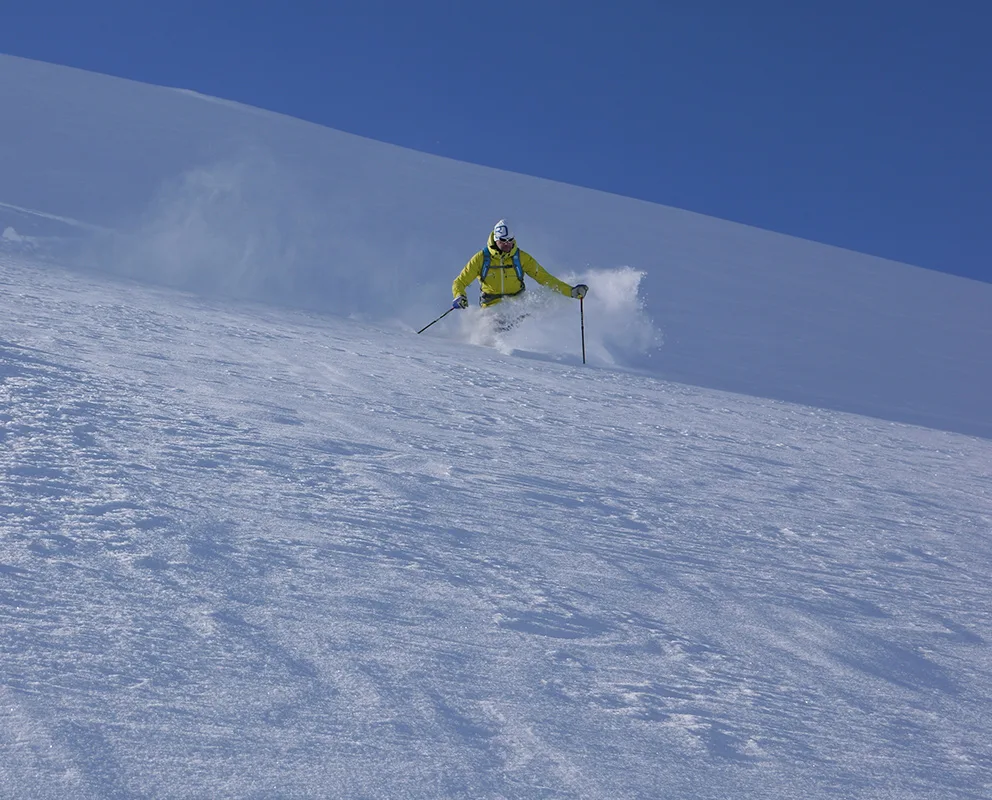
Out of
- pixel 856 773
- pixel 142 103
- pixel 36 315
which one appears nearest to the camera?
pixel 856 773

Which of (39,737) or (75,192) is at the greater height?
(75,192)

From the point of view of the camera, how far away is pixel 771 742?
2.55 meters

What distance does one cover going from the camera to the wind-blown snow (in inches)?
87.7

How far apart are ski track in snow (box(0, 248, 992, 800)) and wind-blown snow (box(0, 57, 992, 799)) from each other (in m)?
0.01

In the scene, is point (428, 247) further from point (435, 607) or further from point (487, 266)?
point (435, 607)

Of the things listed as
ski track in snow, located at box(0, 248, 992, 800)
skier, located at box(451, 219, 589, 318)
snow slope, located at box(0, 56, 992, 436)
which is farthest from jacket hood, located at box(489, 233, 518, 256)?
ski track in snow, located at box(0, 248, 992, 800)

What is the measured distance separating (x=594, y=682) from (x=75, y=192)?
18.8 m

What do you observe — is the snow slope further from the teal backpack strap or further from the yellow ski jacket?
the teal backpack strap

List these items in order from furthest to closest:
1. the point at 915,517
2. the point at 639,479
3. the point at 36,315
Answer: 1. the point at 36,315
2. the point at 915,517
3. the point at 639,479

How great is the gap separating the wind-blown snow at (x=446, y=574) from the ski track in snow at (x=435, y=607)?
13 mm

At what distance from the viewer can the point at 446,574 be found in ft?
10.9

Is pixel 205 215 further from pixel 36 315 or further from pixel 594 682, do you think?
pixel 594 682

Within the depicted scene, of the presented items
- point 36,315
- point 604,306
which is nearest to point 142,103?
point 604,306

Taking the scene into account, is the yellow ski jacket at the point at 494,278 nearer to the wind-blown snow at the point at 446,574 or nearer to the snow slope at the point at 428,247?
the snow slope at the point at 428,247
